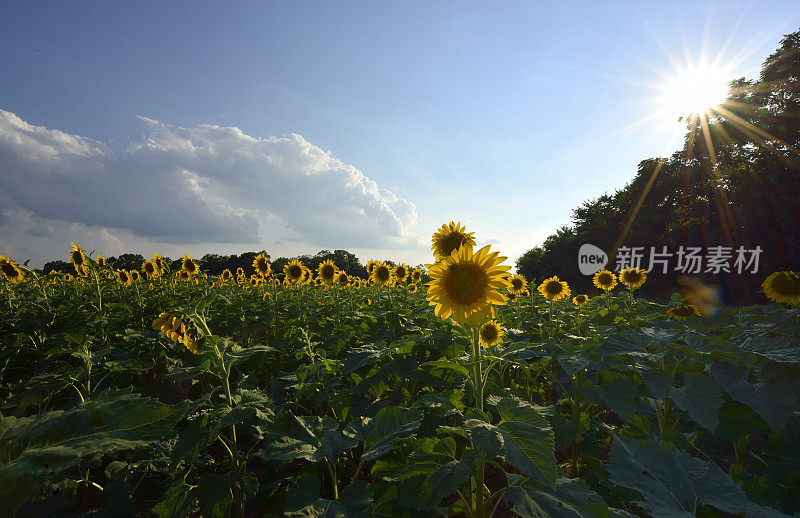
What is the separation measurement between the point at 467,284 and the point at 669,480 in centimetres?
126

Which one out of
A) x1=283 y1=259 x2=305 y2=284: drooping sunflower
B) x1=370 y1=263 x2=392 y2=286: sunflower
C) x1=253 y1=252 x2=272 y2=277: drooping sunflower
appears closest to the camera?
x1=253 y1=252 x2=272 y2=277: drooping sunflower

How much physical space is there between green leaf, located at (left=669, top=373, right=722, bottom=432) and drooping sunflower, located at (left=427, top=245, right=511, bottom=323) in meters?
1.23

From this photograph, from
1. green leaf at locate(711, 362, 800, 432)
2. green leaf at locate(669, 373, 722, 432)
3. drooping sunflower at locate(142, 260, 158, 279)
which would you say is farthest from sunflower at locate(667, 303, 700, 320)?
drooping sunflower at locate(142, 260, 158, 279)

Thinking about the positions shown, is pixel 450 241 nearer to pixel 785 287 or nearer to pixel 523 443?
pixel 523 443

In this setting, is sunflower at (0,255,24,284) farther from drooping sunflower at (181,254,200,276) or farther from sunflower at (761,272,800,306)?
sunflower at (761,272,800,306)

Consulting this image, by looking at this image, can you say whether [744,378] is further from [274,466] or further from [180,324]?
[180,324]

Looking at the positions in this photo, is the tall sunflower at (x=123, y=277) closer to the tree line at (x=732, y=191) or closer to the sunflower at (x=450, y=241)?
the sunflower at (x=450, y=241)

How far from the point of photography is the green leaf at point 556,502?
144 centimetres

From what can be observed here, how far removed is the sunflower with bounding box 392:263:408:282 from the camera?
7.38 metres

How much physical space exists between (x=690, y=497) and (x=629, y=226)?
34963mm

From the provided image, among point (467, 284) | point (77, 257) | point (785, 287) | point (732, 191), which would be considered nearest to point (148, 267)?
point (77, 257)

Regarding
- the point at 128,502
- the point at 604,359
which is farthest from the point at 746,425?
the point at 128,502

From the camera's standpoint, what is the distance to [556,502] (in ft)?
4.92

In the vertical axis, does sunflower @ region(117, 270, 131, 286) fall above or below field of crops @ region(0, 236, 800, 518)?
above
